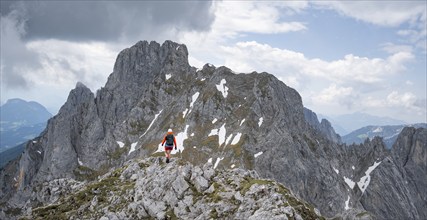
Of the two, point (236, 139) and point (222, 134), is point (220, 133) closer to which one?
point (222, 134)

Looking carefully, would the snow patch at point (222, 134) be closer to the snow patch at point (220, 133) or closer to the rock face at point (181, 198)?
the snow patch at point (220, 133)

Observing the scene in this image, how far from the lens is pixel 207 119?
7466 inches

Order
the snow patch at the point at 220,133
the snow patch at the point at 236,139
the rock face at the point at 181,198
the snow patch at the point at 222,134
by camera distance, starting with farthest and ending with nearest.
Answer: the snow patch at the point at 220,133
the snow patch at the point at 222,134
the snow patch at the point at 236,139
the rock face at the point at 181,198

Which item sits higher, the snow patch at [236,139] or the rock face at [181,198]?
the snow patch at [236,139]

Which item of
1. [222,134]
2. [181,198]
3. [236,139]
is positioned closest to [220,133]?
[222,134]

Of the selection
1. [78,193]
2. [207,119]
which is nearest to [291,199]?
[78,193]

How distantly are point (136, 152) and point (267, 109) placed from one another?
71897 mm

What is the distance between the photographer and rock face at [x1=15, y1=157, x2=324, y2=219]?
40.3 meters

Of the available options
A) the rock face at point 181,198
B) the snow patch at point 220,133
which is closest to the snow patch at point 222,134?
the snow patch at point 220,133

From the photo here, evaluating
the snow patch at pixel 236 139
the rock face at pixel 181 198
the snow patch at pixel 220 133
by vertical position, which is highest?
the snow patch at pixel 220 133

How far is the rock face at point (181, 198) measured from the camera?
40344 mm

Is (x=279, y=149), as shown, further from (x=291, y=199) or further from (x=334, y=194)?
(x=291, y=199)

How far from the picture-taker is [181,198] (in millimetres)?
45156

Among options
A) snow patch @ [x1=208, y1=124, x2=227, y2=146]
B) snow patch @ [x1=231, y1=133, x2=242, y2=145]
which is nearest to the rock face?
snow patch @ [x1=231, y1=133, x2=242, y2=145]
